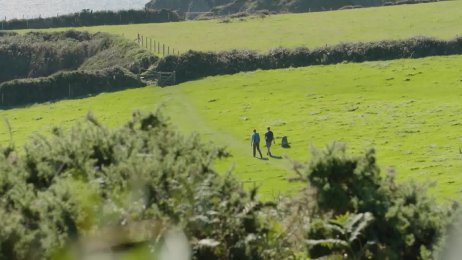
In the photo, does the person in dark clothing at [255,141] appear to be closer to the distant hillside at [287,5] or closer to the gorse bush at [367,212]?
the gorse bush at [367,212]

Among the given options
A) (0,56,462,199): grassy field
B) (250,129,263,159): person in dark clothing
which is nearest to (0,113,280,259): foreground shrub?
(0,56,462,199): grassy field

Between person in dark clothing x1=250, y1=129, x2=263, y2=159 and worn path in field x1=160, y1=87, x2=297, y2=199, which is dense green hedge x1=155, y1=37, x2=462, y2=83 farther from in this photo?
person in dark clothing x1=250, y1=129, x2=263, y2=159

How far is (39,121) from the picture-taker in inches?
2382

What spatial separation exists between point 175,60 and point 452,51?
25.1 m

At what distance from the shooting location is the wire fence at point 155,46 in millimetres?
76688

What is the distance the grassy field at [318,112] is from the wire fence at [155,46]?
1013 centimetres

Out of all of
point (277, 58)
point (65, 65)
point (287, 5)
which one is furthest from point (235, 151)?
point (287, 5)

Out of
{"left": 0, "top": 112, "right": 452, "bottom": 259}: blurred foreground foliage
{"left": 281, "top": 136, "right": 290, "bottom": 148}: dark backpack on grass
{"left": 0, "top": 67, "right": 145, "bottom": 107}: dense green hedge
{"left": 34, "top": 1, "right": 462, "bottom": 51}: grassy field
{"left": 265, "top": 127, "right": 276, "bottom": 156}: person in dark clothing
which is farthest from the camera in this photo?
{"left": 34, "top": 1, "right": 462, "bottom": 51}: grassy field

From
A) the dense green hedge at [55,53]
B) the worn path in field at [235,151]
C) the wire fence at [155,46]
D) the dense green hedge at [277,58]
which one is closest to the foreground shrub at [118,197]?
the worn path in field at [235,151]

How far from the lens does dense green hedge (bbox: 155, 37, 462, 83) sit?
68.8 metres

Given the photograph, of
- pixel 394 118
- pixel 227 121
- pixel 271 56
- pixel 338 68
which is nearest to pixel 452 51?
pixel 338 68

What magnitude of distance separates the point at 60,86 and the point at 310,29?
28453 millimetres

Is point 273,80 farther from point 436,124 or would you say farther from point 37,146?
point 37,146

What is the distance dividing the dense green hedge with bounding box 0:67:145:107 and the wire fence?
23.5ft
